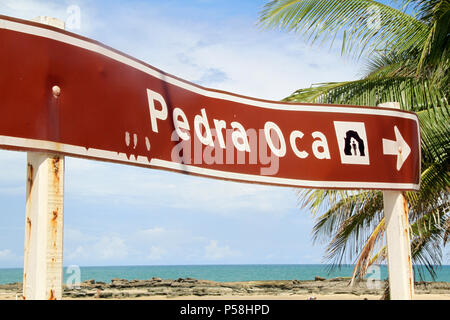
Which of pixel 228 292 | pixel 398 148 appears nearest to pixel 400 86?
pixel 398 148

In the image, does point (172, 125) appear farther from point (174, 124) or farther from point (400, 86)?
point (400, 86)

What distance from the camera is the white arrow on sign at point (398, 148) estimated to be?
3.75 m

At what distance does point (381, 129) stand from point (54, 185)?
2344mm

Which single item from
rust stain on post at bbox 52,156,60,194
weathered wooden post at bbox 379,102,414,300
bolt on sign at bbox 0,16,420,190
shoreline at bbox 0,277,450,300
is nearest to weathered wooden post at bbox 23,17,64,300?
rust stain on post at bbox 52,156,60,194

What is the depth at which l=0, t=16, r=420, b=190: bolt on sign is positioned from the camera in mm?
2230

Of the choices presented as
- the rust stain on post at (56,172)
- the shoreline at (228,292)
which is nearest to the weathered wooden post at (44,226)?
the rust stain on post at (56,172)

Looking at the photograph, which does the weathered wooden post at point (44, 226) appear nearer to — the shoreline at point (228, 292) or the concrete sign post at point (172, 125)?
the concrete sign post at point (172, 125)

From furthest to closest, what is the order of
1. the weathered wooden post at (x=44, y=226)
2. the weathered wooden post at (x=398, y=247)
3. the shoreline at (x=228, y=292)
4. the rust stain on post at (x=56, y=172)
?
the shoreline at (x=228, y=292) → the weathered wooden post at (x=398, y=247) → the rust stain on post at (x=56, y=172) → the weathered wooden post at (x=44, y=226)

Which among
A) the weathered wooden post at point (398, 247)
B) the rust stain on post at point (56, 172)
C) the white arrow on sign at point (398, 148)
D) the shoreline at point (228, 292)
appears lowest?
the shoreline at point (228, 292)

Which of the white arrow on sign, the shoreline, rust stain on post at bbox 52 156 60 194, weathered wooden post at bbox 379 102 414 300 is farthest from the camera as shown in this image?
the shoreline

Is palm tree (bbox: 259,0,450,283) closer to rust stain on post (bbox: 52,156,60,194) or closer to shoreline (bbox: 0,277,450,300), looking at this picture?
rust stain on post (bbox: 52,156,60,194)

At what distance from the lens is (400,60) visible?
→ 977 cm

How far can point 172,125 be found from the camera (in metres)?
2.90
